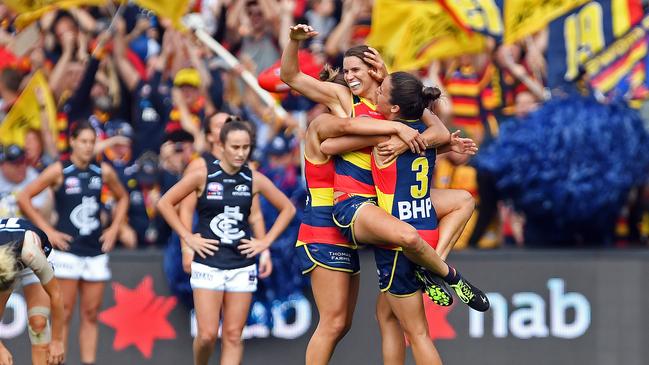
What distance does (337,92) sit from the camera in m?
8.58

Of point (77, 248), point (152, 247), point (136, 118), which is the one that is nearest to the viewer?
point (77, 248)

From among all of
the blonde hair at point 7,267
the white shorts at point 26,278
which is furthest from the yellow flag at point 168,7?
the blonde hair at point 7,267

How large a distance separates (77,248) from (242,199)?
5.51 feet

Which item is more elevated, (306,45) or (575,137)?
(306,45)

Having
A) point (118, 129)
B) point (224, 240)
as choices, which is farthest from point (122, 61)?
point (224, 240)

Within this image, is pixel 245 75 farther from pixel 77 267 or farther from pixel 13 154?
pixel 77 267

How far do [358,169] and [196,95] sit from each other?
4.06 m

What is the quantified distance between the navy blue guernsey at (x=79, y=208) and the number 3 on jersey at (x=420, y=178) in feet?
11.4

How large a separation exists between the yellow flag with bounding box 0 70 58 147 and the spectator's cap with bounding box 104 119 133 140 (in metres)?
0.62

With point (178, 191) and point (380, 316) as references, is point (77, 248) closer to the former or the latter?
point (178, 191)

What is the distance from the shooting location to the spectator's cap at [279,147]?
451 inches

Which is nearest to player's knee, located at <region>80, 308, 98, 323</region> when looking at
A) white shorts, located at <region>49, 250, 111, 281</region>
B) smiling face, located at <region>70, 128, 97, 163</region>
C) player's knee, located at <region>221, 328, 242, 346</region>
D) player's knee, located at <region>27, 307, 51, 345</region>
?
white shorts, located at <region>49, 250, 111, 281</region>

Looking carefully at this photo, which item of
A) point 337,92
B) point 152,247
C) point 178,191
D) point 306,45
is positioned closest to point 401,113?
point 337,92

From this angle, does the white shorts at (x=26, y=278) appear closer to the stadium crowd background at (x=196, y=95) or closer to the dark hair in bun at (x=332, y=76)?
the stadium crowd background at (x=196, y=95)
